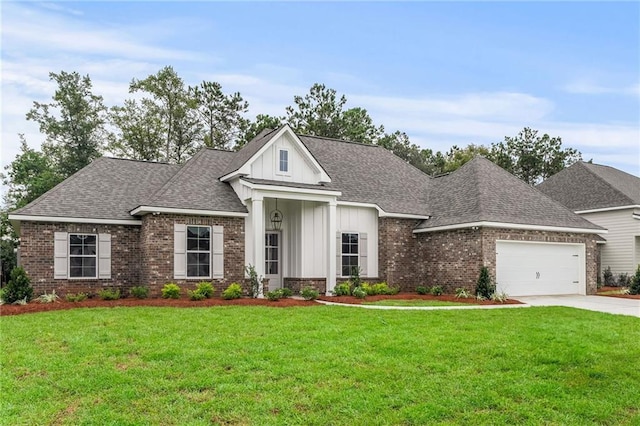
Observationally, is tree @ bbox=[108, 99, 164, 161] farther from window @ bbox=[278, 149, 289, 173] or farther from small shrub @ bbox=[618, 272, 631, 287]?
small shrub @ bbox=[618, 272, 631, 287]

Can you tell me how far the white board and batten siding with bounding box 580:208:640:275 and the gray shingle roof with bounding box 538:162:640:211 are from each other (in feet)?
2.17

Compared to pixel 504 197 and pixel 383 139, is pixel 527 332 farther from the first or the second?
pixel 383 139

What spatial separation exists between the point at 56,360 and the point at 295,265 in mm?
12012

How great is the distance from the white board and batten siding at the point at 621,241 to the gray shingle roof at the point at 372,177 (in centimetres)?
987

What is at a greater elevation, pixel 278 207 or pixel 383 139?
pixel 383 139

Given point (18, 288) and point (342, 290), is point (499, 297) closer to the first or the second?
point (342, 290)

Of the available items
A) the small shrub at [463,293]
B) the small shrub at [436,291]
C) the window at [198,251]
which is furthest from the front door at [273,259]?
the small shrub at [463,293]

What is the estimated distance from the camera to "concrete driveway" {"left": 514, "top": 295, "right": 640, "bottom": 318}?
1536cm

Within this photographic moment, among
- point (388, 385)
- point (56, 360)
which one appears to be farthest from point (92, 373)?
point (388, 385)

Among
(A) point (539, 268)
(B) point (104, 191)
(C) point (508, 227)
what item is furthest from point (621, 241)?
(B) point (104, 191)

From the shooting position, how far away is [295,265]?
19719 millimetres

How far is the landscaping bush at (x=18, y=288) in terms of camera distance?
49.8 ft

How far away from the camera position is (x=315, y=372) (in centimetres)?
761

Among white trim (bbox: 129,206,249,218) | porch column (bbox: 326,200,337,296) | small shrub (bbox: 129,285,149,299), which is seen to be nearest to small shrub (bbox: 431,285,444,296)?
porch column (bbox: 326,200,337,296)
